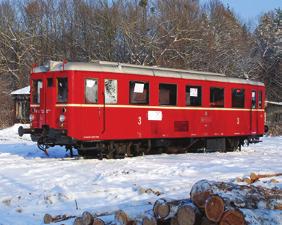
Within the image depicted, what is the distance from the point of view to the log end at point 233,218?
6.41 meters

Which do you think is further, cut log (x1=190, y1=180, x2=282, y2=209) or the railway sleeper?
the railway sleeper

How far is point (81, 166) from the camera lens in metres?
15.3

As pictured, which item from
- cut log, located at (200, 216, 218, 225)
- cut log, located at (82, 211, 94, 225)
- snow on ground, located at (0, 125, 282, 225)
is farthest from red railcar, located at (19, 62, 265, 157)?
cut log, located at (200, 216, 218, 225)

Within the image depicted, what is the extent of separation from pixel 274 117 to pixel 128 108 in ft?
91.8

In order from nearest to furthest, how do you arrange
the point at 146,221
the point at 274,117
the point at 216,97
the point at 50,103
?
the point at 146,221
the point at 50,103
the point at 216,97
the point at 274,117

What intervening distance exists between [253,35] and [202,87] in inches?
1762

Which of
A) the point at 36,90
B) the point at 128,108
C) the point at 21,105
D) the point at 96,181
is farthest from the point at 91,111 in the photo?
the point at 21,105

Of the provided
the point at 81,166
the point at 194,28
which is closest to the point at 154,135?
the point at 81,166

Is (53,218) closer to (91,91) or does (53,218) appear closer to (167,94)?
(91,91)

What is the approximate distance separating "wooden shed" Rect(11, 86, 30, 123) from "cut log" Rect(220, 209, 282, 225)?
40.3m

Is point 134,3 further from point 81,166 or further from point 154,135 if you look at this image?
point 81,166

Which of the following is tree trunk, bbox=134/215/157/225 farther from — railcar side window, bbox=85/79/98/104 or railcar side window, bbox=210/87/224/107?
railcar side window, bbox=210/87/224/107

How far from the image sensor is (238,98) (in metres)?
22.6

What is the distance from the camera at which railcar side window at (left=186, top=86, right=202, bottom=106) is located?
20.2 metres
